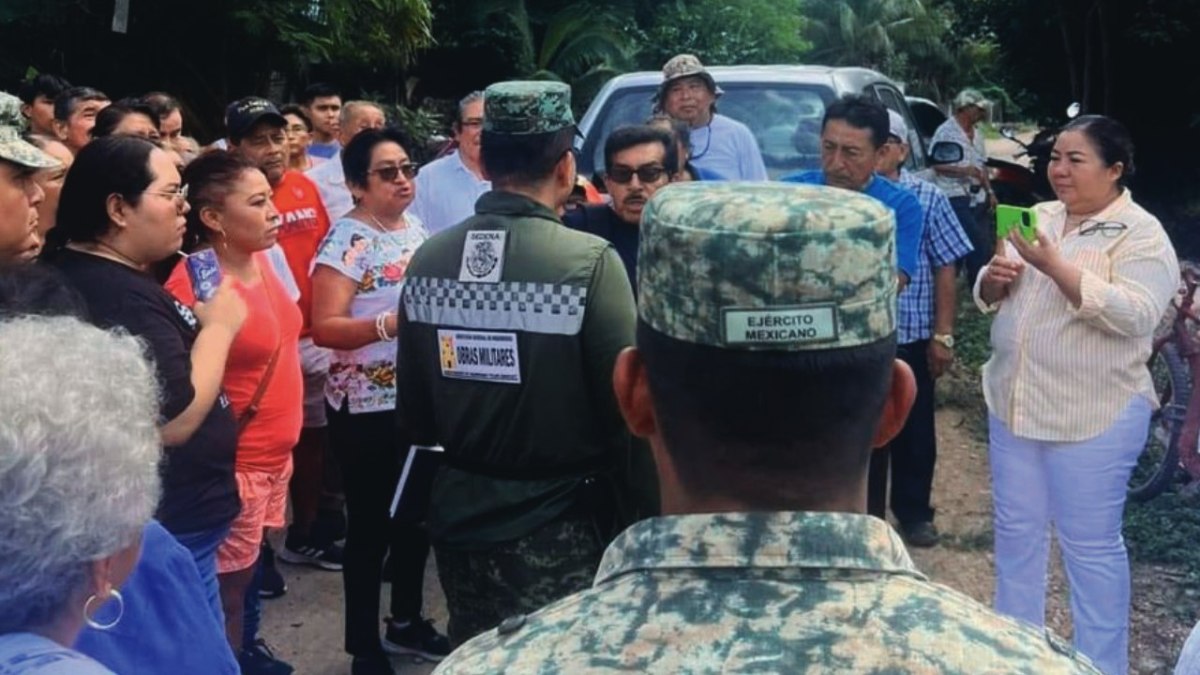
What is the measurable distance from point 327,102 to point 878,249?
655 centimetres

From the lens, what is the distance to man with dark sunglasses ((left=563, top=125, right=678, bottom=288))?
4.74m

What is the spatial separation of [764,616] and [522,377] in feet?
6.08

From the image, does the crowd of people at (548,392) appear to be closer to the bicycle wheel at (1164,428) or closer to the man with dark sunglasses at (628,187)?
the man with dark sunglasses at (628,187)

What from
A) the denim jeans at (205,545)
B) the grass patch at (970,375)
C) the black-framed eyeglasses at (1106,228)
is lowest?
the grass patch at (970,375)

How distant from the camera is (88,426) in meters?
1.84

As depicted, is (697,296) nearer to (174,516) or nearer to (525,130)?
(525,130)

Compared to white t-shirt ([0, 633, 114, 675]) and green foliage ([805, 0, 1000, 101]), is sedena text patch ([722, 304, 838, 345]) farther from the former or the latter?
green foliage ([805, 0, 1000, 101])

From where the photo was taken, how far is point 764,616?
1366mm

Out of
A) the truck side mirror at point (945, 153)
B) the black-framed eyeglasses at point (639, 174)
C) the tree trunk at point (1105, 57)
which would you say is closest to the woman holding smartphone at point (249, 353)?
the black-framed eyeglasses at point (639, 174)

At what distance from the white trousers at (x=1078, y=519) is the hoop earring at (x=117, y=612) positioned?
312cm

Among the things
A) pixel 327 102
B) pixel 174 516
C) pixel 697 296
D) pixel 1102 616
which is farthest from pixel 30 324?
pixel 327 102

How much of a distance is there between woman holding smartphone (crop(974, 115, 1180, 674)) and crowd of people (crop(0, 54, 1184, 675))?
0.01 m

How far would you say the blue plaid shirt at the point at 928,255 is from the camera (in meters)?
5.80

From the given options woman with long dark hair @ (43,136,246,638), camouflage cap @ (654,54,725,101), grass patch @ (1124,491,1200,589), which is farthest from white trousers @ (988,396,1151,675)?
camouflage cap @ (654,54,725,101)
